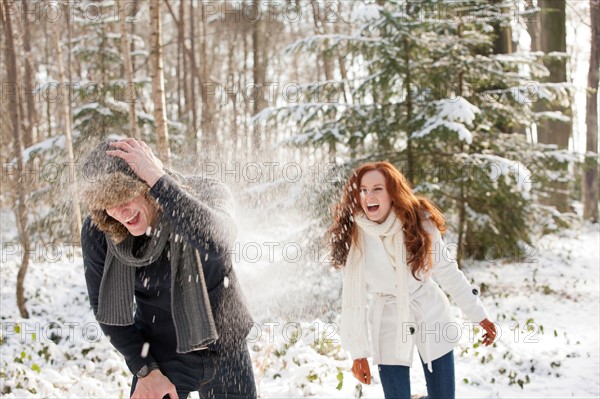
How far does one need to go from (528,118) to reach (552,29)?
25.4 ft

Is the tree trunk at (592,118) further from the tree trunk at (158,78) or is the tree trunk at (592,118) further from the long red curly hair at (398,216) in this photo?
Answer: the long red curly hair at (398,216)

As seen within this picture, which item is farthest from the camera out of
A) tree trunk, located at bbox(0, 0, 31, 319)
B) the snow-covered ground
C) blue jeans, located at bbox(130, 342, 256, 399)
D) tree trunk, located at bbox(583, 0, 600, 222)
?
tree trunk, located at bbox(583, 0, 600, 222)

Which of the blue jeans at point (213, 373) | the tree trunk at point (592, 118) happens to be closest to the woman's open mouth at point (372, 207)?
the blue jeans at point (213, 373)

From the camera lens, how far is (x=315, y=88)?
8945 mm

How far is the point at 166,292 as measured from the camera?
2.63 m

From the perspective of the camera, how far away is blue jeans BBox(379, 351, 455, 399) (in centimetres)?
348

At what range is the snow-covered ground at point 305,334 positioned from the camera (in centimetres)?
547

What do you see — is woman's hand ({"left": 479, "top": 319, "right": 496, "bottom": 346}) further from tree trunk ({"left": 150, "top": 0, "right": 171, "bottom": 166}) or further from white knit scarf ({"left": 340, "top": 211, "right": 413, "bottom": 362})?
tree trunk ({"left": 150, "top": 0, "right": 171, "bottom": 166})

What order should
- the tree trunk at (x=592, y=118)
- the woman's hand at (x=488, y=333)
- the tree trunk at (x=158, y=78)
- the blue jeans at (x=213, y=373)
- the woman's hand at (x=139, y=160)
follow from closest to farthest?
the woman's hand at (x=139, y=160) → the blue jeans at (x=213, y=373) → the woman's hand at (x=488, y=333) → the tree trunk at (x=158, y=78) → the tree trunk at (x=592, y=118)

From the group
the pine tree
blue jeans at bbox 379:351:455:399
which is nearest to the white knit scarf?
blue jeans at bbox 379:351:455:399

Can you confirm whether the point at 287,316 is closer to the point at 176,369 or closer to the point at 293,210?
the point at 293,210

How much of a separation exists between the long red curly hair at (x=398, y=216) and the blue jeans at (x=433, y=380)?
60cm

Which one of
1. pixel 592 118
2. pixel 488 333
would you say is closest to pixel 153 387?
pixel 488 333

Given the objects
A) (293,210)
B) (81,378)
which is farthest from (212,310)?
(293,210)
